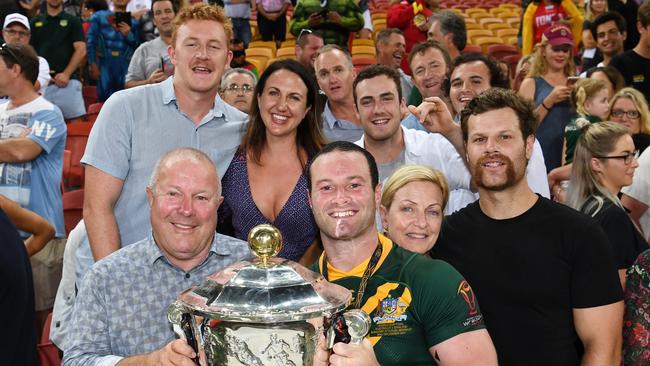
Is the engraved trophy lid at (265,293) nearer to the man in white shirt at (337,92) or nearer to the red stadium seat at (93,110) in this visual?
the man in white shirt at (337,92)

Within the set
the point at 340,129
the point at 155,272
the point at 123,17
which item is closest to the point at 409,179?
the point at 155,272

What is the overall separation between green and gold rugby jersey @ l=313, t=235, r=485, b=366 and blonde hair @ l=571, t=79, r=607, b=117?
3421 mm

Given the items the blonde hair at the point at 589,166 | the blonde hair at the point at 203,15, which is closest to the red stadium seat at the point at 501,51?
the blonde hair at the point at 589,166

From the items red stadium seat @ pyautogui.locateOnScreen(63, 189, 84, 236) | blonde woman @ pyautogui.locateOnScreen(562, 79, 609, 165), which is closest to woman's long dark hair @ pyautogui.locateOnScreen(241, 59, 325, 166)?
red stadium seat @ pyautogui.locateOnScreen(63, 189, 84, 236)

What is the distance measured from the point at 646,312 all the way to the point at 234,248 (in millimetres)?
1300

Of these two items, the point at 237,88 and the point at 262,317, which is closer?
the point at 262,317

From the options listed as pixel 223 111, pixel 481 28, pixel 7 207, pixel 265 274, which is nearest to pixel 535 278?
pixel 265 274

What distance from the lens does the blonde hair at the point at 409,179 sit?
306cm

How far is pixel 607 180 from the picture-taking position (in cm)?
384

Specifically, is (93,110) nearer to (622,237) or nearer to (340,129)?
(340,129)

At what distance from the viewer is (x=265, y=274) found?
191cm

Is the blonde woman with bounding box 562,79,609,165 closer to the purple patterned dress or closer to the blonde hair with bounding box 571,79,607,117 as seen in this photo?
the blonde hair with bounding box 571,79,607,117

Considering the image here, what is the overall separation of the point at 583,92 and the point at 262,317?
13.6 feet

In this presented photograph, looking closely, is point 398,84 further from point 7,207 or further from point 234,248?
point 7,207
